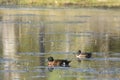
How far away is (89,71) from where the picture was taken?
81.4ft

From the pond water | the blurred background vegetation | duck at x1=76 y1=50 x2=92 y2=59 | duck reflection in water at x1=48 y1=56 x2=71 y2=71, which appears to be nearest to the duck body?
duck at x1=76 y1=50 x2=92 y2=59

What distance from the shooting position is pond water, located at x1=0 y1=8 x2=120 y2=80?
24422 millimetres

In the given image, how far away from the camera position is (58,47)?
31781 millimetres

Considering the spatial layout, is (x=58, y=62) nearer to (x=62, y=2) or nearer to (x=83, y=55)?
(x=83, y=55)

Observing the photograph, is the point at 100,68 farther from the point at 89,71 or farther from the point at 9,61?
the point at 9,61

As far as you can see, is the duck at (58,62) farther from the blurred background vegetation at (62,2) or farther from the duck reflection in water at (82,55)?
the blurred background vegetation at (62,2)

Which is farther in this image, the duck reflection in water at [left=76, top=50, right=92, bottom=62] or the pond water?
the duck reflection in water at [left=76, top=50, right=92, bottom=62]

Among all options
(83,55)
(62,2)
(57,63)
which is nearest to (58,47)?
(83,55)

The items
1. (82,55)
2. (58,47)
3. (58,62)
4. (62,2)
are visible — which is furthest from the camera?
(62,2)

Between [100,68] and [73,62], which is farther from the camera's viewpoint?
[73,62]

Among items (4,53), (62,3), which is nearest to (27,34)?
(4,53)

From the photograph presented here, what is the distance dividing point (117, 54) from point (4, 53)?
5.05 m

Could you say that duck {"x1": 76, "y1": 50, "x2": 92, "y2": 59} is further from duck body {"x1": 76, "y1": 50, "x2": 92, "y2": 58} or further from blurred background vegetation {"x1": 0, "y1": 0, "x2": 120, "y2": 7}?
blurred background vegetation {"x1": 0, "y1": 0, "x2": 120, "y2": 7}

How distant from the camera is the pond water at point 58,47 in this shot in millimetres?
24422
